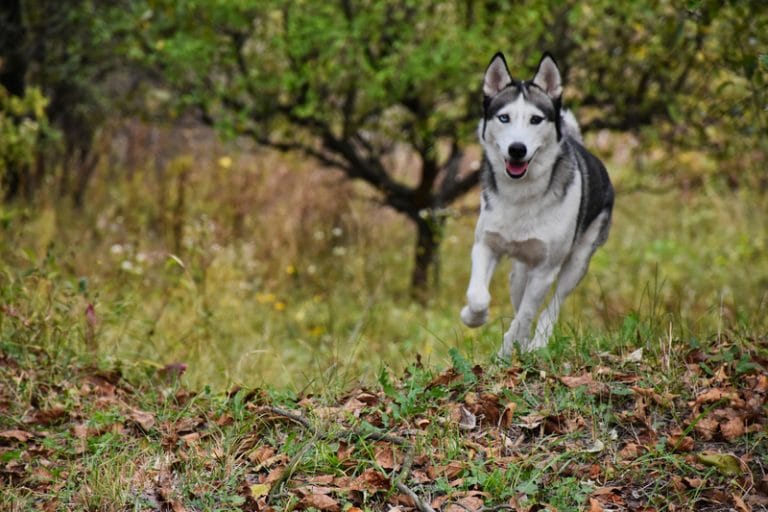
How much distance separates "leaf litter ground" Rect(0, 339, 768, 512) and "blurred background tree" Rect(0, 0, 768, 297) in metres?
3.56

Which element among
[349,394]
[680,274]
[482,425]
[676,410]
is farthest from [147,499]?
[680,274]

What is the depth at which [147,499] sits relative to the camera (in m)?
3.41

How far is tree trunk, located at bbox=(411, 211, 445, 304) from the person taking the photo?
8961mm

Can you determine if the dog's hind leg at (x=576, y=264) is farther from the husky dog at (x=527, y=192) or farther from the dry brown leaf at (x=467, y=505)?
the dry brown leaf at (x=467, y=505)

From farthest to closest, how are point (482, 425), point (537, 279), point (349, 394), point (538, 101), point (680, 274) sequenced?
1. point (680, 274)
2. point (537, 279)
3. point (538, 101)
4. point (349, 394)
5. point (482, 425)

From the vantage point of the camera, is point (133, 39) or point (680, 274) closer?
point (133, 39)

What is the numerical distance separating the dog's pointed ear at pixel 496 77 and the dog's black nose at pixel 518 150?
0.40 meters

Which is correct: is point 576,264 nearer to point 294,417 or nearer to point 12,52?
point 294,417

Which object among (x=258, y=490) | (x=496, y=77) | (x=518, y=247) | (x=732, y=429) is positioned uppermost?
(x=496, y=77)

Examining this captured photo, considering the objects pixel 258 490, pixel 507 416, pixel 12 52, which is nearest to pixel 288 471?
pixel 258 490

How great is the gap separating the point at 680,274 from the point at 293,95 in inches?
199

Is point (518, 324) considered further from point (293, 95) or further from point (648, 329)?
point (293, 95)

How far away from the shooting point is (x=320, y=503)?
3281mm

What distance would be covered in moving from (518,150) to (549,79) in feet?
1.60
